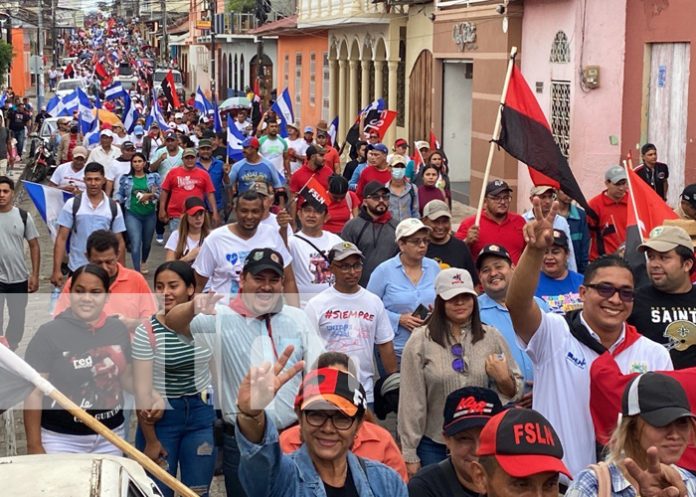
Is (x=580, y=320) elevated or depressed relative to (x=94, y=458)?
elevated

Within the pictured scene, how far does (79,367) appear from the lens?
19.8 ft

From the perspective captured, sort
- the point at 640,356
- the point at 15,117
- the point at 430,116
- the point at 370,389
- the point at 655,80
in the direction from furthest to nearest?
the point at 15,117 → the point at 430,116 → the point at 655,80 → the point at 370,389 → the point at 640,356

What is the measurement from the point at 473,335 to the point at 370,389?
3.69 ft

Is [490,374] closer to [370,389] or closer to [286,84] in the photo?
[370,389]

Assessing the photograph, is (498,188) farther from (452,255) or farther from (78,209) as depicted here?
(78,209)

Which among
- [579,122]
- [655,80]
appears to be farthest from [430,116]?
[655,80]

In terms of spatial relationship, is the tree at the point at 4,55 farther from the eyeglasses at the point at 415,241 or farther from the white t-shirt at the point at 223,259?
the eyeglasses at the point at 415,241

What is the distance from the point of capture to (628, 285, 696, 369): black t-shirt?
594 centimetres

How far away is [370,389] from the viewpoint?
7.20 m

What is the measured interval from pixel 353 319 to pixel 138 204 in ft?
23.4

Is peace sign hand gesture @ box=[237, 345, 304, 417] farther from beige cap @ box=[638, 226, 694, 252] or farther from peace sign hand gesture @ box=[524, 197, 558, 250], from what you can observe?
beige cap @ box=[638, 226, 694, 252]

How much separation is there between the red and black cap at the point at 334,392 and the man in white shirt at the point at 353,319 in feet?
9.17

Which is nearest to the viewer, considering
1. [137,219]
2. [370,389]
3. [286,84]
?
[370,389]

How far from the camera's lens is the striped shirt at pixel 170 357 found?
6250 millimetres
